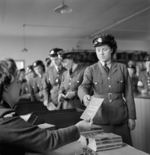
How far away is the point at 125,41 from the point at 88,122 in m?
12.8

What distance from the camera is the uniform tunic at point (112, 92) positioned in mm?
2393

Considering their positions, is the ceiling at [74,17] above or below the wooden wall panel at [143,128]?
above

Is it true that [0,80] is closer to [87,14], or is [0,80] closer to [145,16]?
[87,14]

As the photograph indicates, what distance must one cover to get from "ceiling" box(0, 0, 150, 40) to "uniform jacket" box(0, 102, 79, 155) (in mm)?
5682

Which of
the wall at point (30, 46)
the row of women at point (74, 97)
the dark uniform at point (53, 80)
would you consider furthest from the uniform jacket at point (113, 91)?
the wall at point (30, 46)

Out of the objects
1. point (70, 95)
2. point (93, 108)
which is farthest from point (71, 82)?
point (93, 108)

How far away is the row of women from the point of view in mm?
1163

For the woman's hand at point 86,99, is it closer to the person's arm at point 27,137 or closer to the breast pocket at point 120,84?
the breast pocket at point 120,84

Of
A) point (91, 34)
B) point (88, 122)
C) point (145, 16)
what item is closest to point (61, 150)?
point (88, 122)

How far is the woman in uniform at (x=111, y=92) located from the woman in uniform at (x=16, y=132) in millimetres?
1088

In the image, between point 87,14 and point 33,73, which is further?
point 87,14

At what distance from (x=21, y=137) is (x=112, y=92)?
4.86ft

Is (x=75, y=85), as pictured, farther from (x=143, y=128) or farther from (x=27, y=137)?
(x=27, y=137)

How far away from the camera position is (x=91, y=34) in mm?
11594
